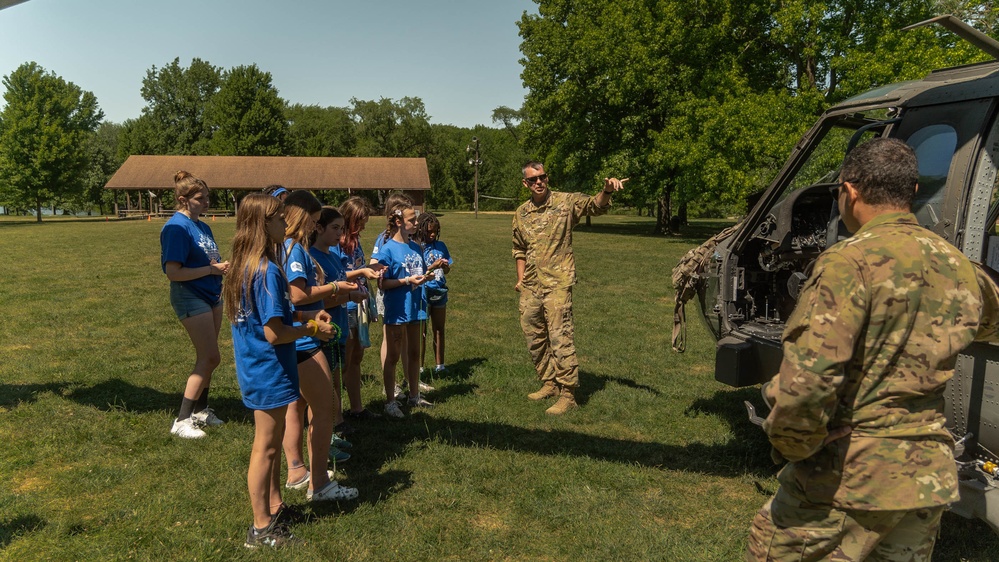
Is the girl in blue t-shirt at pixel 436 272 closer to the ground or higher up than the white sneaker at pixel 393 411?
higher up

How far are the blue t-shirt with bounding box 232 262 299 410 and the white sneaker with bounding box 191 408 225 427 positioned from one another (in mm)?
2370

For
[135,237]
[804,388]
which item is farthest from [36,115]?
[804,388]

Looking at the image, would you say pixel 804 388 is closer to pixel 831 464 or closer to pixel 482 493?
pixel 831 464

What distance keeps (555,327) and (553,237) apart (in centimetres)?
84

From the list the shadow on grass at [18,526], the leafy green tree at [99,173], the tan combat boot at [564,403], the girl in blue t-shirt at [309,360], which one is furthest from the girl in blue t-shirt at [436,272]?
the leafy green tree at [99,173]

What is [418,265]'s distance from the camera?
5.70 metres

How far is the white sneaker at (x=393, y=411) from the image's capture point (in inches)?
228

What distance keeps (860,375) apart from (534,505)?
2625 mm

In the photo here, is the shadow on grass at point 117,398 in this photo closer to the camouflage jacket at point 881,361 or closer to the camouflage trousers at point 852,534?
the camouflage trousers at point 852,534

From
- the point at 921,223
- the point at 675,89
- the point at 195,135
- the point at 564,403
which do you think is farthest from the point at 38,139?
the point at 921,223

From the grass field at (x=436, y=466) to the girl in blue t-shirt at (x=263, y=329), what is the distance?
2.13 ft

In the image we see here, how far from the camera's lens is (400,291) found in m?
5.69

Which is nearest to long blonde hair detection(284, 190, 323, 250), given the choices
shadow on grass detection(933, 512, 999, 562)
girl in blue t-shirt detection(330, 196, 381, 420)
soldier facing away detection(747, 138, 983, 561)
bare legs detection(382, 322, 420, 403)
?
girl in blue t-shirt detection(330, 196, 381, 420)

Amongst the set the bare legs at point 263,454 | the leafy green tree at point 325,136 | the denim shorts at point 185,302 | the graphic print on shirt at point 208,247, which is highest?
the leafy green tree at point 325,136
